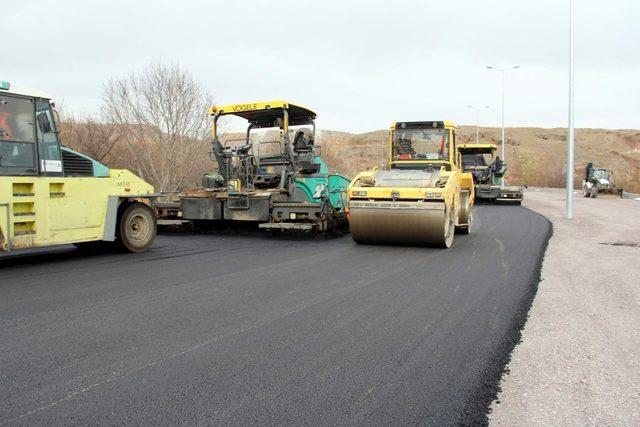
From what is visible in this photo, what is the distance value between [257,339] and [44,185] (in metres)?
4.94

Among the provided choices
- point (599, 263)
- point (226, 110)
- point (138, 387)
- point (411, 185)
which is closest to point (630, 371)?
point (138, 387)

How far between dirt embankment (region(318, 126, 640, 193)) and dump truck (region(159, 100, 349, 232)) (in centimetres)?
4768

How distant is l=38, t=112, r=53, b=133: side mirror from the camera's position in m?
7.73

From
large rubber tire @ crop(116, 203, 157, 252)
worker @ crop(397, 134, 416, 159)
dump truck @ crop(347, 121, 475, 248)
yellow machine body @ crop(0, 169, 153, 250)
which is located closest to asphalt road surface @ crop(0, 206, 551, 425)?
yellow machine body @ crop(0, 169, 153, 250)

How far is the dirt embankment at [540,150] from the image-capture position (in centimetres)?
6538

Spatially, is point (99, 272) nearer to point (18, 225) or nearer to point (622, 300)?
point (18, 225)

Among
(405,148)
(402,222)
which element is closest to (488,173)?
(405,148)

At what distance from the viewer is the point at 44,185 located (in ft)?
24.9

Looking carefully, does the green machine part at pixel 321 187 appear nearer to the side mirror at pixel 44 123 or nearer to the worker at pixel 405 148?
the worker at pixel 405 148

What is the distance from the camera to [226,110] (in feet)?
37.9

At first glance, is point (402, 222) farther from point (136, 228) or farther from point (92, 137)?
point (92, 137)

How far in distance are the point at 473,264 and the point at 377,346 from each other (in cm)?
413

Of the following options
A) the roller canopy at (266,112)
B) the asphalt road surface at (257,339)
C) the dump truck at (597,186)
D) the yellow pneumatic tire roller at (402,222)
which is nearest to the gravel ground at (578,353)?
the asphalt road surface at (257,339)

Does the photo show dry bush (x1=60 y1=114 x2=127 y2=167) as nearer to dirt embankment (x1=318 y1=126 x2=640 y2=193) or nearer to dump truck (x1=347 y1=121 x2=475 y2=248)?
dump truck (x1=347 y1=121 x2=475 y2=248)
